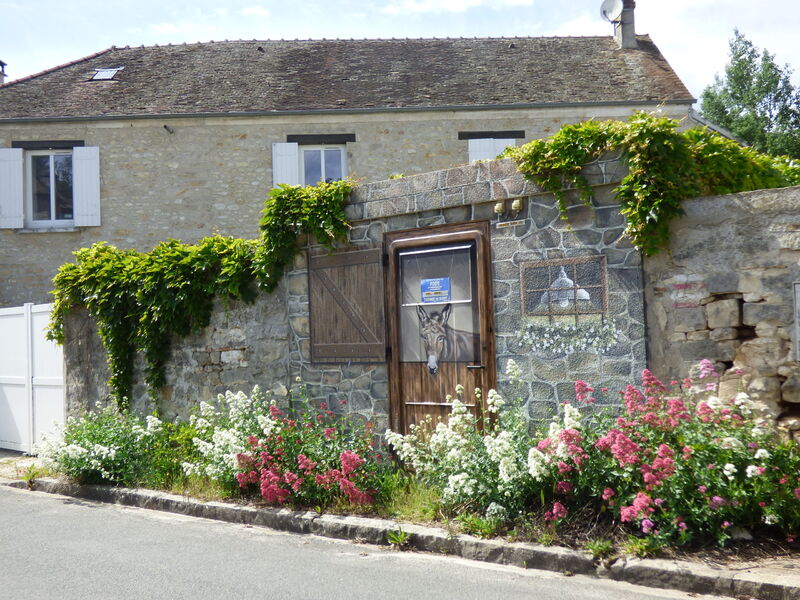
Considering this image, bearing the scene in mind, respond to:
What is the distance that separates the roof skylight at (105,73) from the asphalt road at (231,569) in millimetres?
12289

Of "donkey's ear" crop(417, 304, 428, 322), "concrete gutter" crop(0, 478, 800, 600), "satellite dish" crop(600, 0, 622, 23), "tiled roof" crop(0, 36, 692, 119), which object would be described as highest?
"satellite dish" crop(600, 0, 622, 23)

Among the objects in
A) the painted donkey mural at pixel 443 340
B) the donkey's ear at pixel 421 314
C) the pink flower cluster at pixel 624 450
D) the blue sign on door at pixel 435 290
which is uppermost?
the blue sign on door at pixel 435 290

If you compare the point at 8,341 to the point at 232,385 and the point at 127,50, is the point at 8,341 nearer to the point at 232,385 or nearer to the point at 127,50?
the point at 232,385

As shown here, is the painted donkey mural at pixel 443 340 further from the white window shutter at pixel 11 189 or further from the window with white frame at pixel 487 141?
the white window shutter at pixel 11 189

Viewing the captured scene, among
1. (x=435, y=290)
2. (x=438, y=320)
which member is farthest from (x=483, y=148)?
(x=438, y=320)

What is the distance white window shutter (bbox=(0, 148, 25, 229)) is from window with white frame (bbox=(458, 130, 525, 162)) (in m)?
8.77

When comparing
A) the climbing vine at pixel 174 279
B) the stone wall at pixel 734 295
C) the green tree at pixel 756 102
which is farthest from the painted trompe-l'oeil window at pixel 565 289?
the green tree at pixel 756 102

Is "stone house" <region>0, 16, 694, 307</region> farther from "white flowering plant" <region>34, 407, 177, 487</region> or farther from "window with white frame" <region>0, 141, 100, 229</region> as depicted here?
"white flowering plant" <region>34, 407, 177, 487</region>

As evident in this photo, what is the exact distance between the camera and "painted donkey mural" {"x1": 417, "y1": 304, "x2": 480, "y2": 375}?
7332 millimetres

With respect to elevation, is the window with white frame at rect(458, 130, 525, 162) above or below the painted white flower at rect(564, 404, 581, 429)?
above

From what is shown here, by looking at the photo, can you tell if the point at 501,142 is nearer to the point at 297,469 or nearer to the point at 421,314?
the point at 421,314

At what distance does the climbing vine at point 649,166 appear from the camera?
615 centimetres

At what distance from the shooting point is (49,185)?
15.8 meters

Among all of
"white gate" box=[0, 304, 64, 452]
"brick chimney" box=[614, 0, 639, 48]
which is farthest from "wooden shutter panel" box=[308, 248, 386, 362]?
"brick chimney" box=[614, 0, 639, 48]
